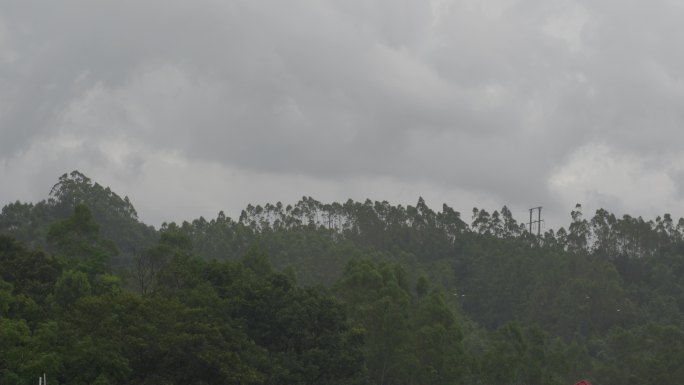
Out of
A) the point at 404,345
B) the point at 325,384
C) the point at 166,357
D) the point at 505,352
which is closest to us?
the point at 166,357

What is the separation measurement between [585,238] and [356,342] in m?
103

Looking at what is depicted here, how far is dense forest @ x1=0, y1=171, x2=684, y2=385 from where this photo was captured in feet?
186

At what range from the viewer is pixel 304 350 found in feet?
218

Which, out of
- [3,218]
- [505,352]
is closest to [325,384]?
[505,352]

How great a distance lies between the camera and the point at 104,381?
171ft

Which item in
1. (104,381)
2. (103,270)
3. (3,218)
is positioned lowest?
(104,381)

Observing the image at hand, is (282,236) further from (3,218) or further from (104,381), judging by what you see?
(104,381)

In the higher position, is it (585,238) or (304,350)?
(585,238)

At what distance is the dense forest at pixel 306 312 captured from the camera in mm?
56719

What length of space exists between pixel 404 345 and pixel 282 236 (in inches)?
3256

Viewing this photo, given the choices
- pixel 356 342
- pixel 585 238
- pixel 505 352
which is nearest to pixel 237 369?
pixel 356 342

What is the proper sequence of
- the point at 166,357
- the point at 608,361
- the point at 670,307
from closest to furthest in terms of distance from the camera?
the point at 166,357
the point at 608,361
the point at 670,307

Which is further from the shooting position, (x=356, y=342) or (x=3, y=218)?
(x=3, y=218)

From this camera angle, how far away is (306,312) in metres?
66.9
